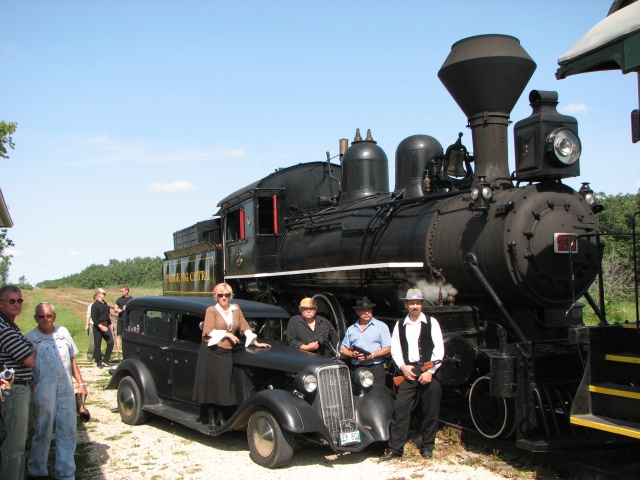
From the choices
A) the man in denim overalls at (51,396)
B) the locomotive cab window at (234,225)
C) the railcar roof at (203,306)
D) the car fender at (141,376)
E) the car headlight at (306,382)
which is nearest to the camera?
the man in denim overalls at (51,396)

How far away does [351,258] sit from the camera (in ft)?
28.7

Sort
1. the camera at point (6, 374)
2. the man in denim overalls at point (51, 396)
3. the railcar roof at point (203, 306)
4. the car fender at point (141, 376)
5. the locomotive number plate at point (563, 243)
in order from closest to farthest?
the camera at point (6, 374) → the man in denim overalls at point (51, 396) → the locomotive number plate at point (563, 243) → the railcar roof at point (203, 306) → the car fender at point (141, 376)

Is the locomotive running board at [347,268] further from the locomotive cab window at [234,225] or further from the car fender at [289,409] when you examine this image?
the car fender at [289,409]

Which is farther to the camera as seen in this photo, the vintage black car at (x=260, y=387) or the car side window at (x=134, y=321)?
the car side window at (x=134, y=321)

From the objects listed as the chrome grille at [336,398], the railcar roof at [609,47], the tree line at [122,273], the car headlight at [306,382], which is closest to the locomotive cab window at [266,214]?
the chrome grille at [336,398]

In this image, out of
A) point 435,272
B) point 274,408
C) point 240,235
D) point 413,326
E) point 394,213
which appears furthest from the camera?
point 240,235

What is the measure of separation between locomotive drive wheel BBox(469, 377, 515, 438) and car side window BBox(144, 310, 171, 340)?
3.40 meters

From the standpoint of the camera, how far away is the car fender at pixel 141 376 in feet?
23.8

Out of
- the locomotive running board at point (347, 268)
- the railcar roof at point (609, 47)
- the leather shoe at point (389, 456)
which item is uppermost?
the railcar roof at point (609, 47)

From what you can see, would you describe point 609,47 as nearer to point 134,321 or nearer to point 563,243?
point 563,243

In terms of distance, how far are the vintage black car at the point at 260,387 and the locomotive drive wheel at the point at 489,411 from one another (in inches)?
34.1

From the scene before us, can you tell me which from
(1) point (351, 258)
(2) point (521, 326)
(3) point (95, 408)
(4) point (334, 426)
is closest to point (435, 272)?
(2) point (521, 326)

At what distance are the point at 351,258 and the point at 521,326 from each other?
2.64m

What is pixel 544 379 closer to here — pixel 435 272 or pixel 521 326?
pixel 521 326
